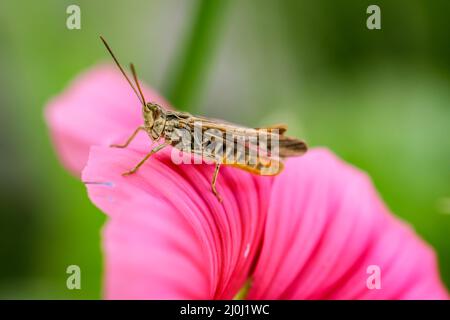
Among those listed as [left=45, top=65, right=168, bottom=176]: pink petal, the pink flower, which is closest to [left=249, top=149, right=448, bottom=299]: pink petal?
the pink flower

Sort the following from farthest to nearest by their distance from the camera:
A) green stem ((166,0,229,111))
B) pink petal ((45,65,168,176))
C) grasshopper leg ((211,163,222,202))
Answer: green stem ((166,0,229,111)) → pink petal ((45,65,168,176)) → grasshopper leg ((211,163,222,202))

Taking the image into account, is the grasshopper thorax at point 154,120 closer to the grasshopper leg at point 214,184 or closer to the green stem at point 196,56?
the grasshopper leg at point 214,184

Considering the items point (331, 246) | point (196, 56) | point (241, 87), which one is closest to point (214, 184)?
point (331, 246)

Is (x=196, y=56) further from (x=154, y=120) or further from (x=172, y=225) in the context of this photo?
(x=172, y=225)

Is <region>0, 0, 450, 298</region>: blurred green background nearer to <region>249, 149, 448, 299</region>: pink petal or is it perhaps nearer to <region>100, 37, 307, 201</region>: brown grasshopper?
<region>249, 149, 448, 299</region>: pink petal

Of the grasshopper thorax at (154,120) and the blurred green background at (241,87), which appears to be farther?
the blurred green background at (241,87)

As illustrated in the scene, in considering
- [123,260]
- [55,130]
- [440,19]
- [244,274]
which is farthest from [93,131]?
[440,19]

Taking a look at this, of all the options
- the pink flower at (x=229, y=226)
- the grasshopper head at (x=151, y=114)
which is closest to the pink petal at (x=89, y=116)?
the pink flower at (x=229, y=226)
